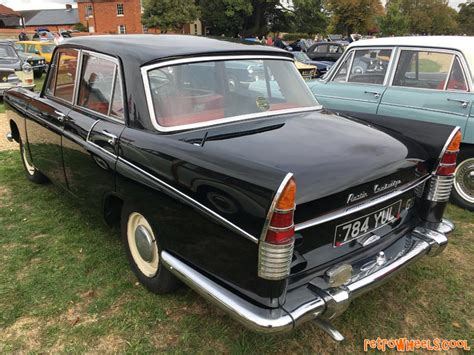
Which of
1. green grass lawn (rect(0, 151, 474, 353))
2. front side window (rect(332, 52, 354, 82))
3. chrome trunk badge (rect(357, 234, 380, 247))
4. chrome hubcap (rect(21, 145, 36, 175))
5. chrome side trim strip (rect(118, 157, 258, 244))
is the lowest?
green grass lawn (rect(0, 151, 474, 353))

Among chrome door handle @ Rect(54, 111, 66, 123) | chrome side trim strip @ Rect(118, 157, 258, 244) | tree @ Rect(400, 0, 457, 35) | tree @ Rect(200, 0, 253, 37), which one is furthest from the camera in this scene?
tree @ Rect(400, 0, 457, 35)

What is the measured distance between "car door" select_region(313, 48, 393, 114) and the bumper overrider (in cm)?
297

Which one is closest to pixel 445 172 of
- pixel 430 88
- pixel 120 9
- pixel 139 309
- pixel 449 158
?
pixel 449 158

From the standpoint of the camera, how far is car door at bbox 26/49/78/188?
356 centimetres

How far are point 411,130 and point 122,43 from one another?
221cm

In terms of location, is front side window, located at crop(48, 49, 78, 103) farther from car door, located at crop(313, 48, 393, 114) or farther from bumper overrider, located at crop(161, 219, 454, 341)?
car door, located at crop(313, 48, 393, 114)

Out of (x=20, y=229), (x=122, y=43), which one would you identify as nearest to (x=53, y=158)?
(x=20, y=229)

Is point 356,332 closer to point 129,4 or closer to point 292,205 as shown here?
point 292,205

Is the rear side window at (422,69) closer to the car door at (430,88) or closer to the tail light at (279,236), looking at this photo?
the car door at (430,88)

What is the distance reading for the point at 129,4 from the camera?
4591 centimetres

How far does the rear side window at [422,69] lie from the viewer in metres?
4.73

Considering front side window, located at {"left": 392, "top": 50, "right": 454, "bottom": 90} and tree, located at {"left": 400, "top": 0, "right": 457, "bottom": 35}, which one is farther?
tree, located at {"left": 400, "top": 0, "right": 457, "bottom": 35}

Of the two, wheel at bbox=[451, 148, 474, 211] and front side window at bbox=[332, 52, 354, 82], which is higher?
front side window at bbox=[332, 52, 354, 82]

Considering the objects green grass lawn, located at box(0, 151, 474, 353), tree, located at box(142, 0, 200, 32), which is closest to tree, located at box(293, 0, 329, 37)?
tree, located at box(142, 0, 200, 32)
